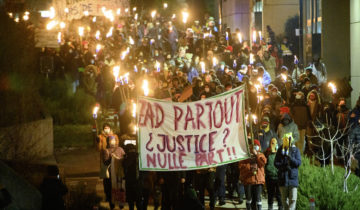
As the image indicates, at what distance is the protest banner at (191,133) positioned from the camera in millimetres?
11898

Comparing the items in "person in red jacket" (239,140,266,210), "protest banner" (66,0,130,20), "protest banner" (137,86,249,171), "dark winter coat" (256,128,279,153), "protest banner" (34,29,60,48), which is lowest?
"person in red jacket" (239,140,266,210)

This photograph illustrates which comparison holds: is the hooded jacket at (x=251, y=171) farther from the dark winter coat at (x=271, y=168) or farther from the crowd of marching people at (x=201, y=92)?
the dark winter coat at (x=271, y=168)

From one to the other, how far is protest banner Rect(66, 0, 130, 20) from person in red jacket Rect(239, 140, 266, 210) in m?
18.1

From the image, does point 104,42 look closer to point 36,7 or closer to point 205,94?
point 36,7

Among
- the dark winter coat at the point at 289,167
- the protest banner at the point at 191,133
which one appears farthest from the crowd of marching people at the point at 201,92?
the protest banner at the point at 191,133

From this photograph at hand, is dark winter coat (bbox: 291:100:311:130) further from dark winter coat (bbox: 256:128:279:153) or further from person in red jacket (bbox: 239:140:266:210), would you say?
person in red jacket (bbox: 239:140:266:210)

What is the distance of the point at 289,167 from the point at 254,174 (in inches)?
30.1

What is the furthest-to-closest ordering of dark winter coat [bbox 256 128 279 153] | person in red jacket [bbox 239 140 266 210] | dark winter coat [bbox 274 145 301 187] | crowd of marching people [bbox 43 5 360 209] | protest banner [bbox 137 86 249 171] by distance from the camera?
dark winter coat [bbox 256 128 279 153] < crowd of marching people [bbox 43 5 360 209] < person in red jacket [bbox 239 140 266 210] < dark winter coat [bbox 274 145 301 187] < protest banner [bbox 137 86 249 171]

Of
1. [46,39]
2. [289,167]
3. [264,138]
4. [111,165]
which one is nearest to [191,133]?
[289,167]

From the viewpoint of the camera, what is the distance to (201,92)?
63.0 ft

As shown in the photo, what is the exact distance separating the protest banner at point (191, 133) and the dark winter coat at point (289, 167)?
3.73 ft

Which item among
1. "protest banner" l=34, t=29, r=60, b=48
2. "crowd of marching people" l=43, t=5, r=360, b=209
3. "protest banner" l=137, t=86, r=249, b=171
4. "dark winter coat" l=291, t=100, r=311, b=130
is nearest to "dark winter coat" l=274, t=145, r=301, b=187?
"crowd of marching people" l=43, t=5, r=360, b=209

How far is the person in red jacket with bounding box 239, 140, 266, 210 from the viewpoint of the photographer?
517 inches

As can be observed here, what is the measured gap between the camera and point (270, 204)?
13.5m
